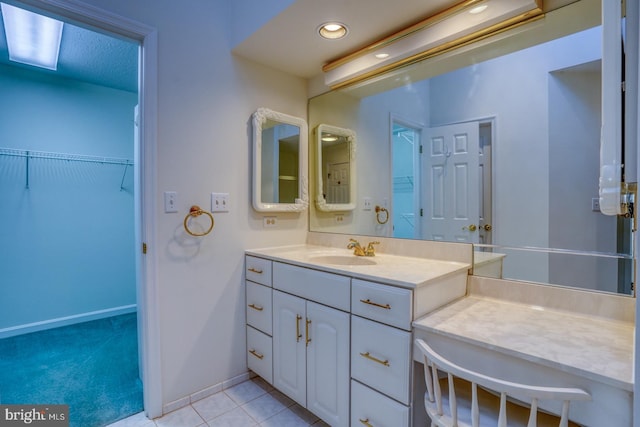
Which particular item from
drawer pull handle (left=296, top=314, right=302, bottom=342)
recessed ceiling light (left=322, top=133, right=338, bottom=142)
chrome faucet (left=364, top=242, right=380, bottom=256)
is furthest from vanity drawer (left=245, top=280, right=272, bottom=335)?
Result: recessed ceiling light (left=322, top=133, right=338, bottom=142)

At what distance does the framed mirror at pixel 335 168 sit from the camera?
2236mm

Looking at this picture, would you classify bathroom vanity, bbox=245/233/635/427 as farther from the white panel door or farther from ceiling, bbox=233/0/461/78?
ceiling, bbox=233/0/461/78

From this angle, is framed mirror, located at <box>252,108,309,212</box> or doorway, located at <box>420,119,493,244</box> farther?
framed mirror, located at <box>252,108,309,212</box>

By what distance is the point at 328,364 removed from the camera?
4.93 feet

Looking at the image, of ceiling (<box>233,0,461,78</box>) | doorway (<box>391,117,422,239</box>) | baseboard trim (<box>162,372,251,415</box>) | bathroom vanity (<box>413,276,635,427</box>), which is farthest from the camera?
doorway (<box>391,117,422,239</box>)

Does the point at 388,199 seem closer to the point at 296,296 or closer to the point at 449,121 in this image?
the point at 449,121

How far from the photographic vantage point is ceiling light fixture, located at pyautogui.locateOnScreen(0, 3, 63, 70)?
1.96 metres

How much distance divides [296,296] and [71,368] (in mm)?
1777

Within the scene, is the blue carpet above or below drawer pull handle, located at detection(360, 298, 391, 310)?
below

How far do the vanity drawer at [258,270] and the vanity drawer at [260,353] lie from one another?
1.08ft

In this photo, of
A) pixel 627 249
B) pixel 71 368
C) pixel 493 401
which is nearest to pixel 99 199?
pixel 71 368

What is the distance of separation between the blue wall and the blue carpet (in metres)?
0.33

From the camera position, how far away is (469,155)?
1.65 metres

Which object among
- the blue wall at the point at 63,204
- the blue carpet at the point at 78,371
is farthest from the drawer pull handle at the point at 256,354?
the blue wall at the point at 63,204
